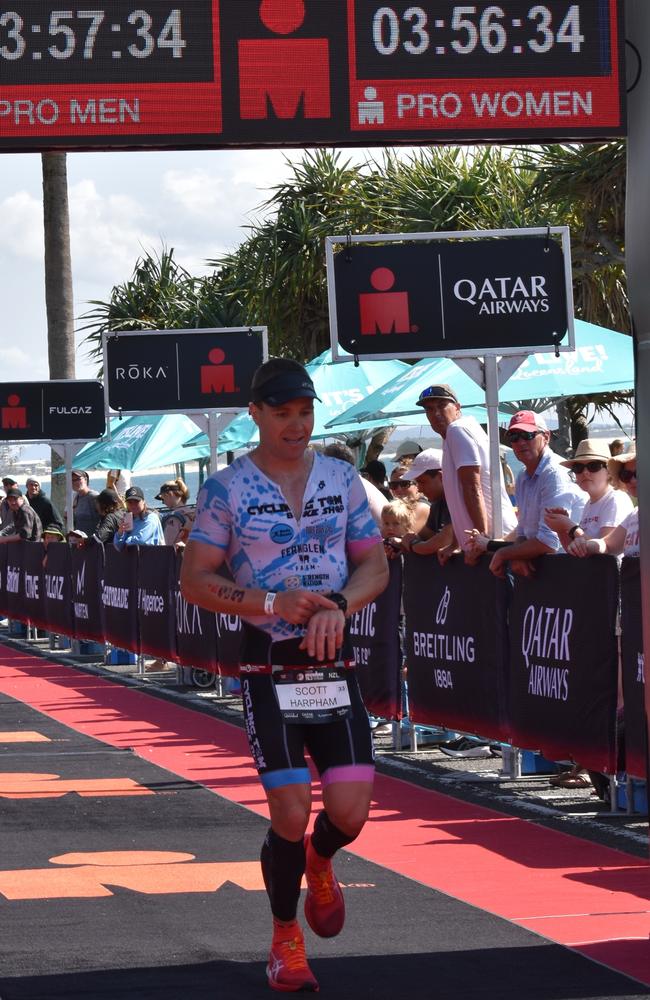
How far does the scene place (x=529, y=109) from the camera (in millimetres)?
7305

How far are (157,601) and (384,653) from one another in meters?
5.88

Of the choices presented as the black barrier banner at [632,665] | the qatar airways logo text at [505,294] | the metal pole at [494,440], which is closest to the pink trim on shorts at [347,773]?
the black barrier banner at [632,665]

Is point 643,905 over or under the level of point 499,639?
under

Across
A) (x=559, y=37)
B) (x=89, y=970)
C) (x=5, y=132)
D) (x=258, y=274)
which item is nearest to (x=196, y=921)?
(x=89, y=970)

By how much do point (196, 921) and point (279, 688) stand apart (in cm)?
141

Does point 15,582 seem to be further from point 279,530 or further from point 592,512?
point 279,530

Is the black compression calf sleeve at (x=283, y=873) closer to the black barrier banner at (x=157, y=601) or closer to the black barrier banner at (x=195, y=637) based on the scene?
the black barrier banner at (x=195, y=637)

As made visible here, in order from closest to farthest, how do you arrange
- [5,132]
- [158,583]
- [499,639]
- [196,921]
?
[196,921] → [5,132] → [499,639] → [158,583]

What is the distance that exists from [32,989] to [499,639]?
4786mm

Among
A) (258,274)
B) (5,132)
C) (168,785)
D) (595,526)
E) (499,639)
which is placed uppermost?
(258,274)

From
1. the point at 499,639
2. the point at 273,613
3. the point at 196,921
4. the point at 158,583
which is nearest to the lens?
the point at 273,613

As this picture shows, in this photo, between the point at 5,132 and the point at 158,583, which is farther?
the point at 158,583

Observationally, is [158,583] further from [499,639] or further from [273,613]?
[273,613]

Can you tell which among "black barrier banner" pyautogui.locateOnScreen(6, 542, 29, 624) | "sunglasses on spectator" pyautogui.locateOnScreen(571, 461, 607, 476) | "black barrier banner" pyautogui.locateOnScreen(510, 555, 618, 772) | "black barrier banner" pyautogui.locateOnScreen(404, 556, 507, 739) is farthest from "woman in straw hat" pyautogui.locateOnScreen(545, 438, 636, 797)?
"black barrier banner" pyautogui.locateOnScreen(6, 542, 29, 624)
